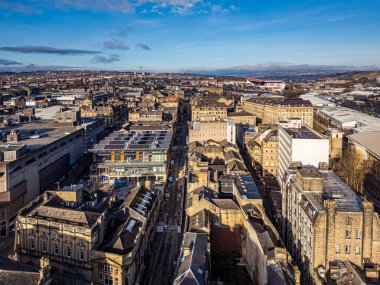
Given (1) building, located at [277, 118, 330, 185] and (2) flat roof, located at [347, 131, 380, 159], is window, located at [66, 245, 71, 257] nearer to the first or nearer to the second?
(1) building, located at [277, 118, 330, 185]

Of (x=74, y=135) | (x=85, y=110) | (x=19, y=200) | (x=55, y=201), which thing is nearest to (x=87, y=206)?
(x=55, y=201)

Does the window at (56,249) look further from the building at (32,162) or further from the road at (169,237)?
the building at (32,162)

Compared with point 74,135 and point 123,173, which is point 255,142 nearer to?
point 123,173

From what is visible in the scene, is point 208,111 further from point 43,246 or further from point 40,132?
point 43,246

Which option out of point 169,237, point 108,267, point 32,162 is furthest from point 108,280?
point 32,162

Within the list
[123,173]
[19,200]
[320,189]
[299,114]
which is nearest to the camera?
[320,189]
